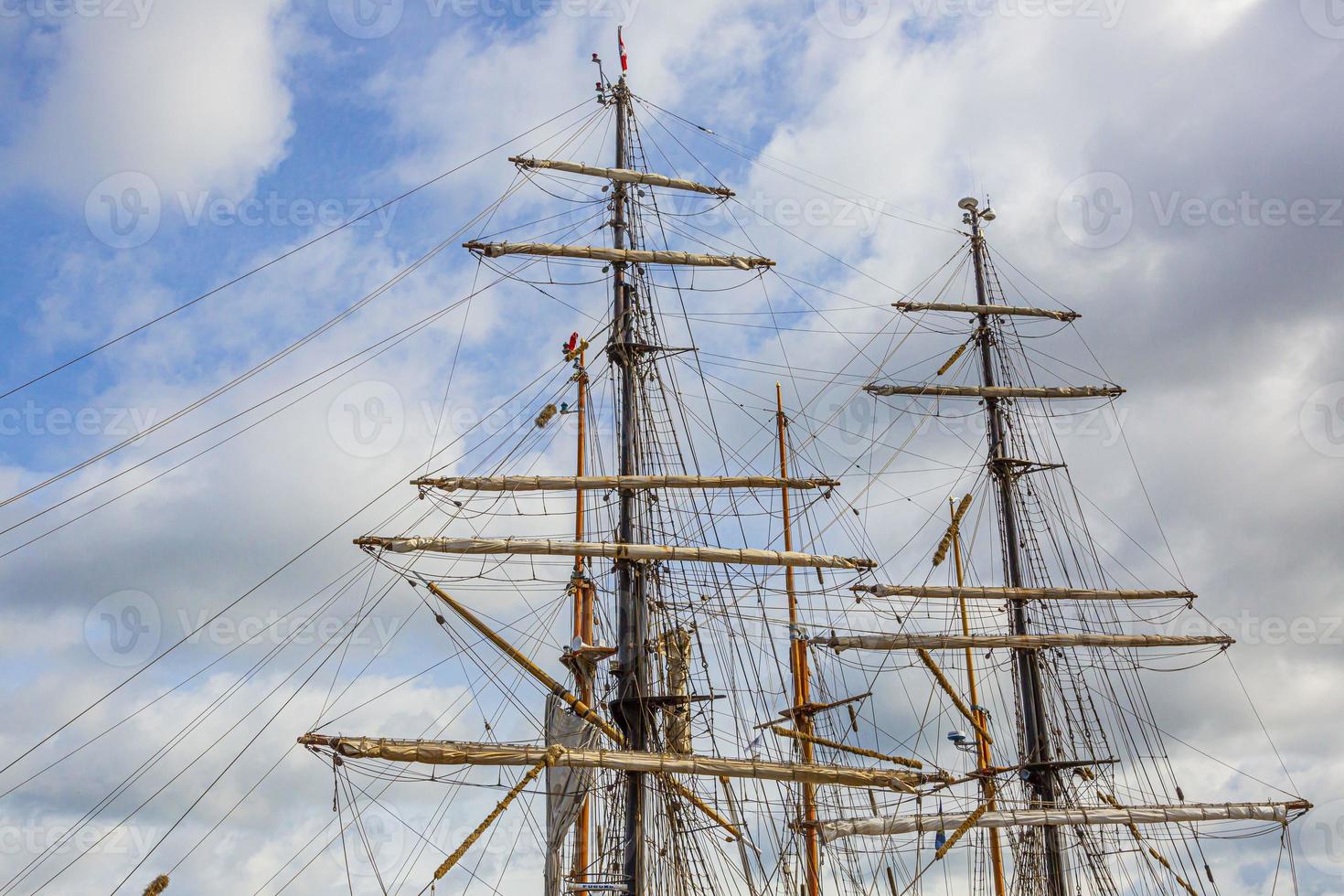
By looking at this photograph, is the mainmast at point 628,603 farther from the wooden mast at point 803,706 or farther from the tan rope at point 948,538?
the tan rope at point 948,538

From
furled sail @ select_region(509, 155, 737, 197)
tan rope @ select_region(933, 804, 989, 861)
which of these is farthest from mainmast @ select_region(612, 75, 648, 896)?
tan rope @ select_region(933, 804, 989, 861)

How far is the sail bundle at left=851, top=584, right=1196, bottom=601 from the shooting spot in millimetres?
44938

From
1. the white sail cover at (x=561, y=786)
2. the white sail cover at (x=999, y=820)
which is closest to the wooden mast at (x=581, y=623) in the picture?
the white sail cover at (x=561, y=786)

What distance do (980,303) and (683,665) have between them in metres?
19.7

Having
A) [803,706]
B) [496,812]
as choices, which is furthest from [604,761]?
[803,706]

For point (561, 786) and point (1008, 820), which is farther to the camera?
point (1008, 820)

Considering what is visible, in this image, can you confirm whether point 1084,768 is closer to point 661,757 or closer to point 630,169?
point 661,757

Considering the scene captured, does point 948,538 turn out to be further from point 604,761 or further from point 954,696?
point 604,761

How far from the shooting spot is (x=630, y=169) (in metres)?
41.3

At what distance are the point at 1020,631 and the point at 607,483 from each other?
17.8m

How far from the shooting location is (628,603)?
1399 inches

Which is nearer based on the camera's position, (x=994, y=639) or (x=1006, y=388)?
(x=994, y=639)

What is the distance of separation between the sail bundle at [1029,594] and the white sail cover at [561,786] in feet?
41.7

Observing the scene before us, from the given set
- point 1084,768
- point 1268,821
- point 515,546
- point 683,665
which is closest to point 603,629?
point 683,665
